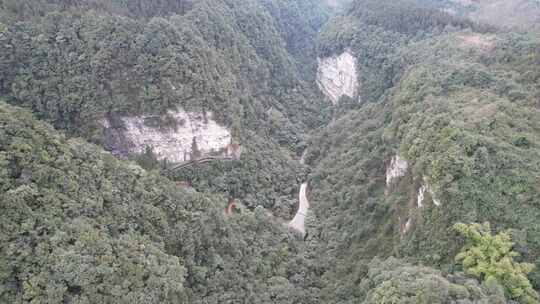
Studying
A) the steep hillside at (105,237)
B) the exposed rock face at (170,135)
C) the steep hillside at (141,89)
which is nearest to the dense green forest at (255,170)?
the steep hillside at (105,237)

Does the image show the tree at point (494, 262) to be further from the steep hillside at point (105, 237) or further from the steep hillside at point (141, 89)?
the steep hillside at point (141, 89)

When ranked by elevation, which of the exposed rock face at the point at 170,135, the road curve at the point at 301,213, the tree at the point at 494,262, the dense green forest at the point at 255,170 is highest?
the tree at the point at 494,262

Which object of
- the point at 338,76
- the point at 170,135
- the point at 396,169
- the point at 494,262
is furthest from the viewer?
the point at 338,76

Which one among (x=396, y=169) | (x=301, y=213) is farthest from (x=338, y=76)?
(x=396, y=169)

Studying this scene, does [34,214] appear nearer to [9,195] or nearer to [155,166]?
[9,195]

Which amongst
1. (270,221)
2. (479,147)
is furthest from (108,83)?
(479,147)

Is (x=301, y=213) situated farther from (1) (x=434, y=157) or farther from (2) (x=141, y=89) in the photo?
(2) (x=141, y=89)
